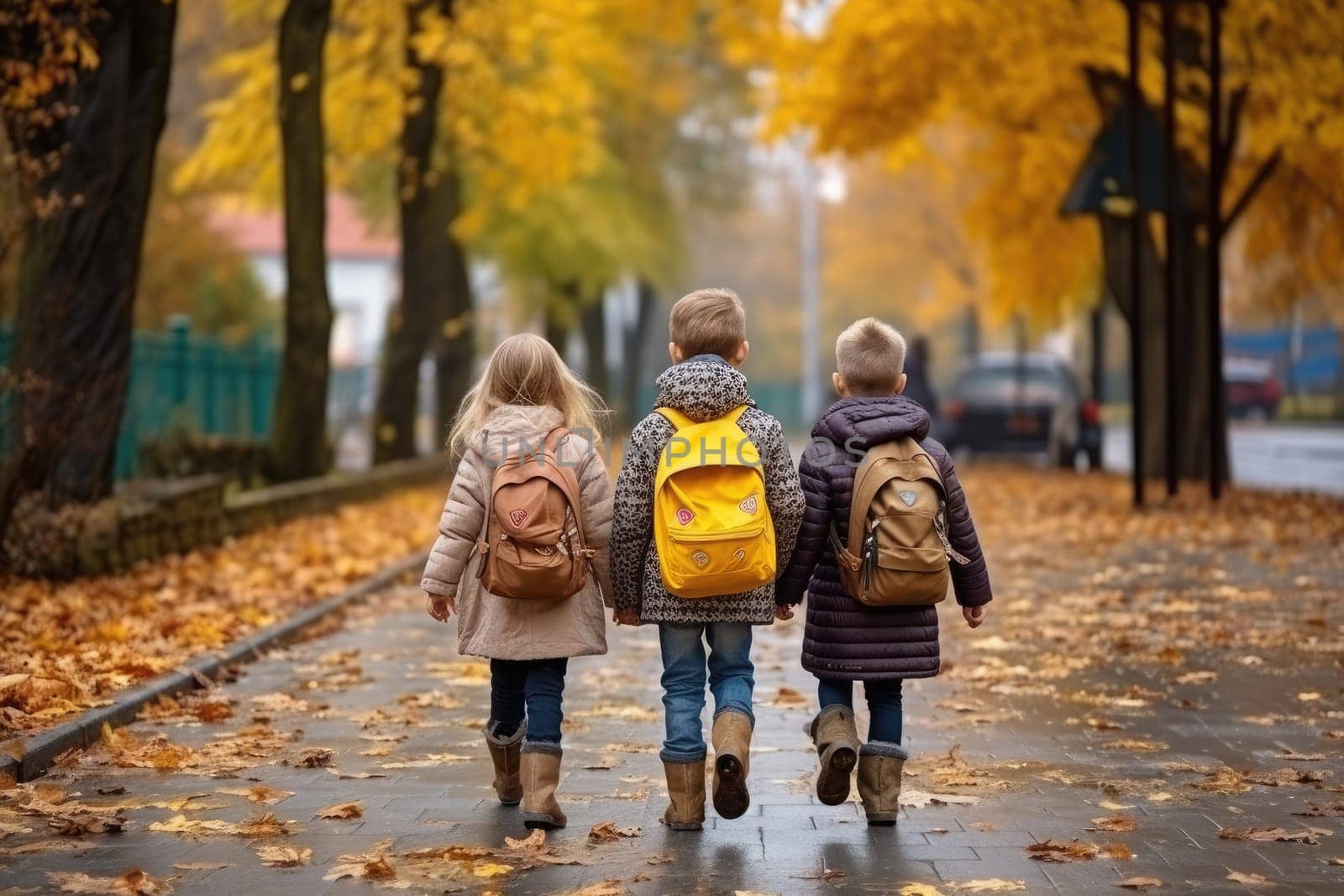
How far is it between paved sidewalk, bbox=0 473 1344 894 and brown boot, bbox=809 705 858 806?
0.42 ft

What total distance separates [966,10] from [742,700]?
1462cm

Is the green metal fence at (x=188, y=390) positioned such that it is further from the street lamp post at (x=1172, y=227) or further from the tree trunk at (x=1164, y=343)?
the tree trunk at (x=1164, y=343)

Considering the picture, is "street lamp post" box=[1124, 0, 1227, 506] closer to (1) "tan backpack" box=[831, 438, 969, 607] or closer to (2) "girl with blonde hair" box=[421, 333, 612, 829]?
(1) "tan backpack" box=[831, 438, 969, 607]

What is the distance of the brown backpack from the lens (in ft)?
20.8

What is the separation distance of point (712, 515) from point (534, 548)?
56cm

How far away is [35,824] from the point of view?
6.41 meters

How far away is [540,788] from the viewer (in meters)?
6.43

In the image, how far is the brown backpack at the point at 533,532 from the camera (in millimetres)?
6336

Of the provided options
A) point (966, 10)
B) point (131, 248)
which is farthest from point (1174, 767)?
point (966, 10)

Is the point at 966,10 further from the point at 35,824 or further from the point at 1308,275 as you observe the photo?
the point at 35,824

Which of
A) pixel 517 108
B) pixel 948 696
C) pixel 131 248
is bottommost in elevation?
pixel 948 696

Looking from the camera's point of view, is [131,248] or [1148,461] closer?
[131,248]

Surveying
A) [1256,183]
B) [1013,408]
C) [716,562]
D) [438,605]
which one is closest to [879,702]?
[716,562]

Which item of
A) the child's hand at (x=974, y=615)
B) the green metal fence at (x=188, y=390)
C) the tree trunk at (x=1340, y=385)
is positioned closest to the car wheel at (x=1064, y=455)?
the green metal fence at (x=188, y=390)
